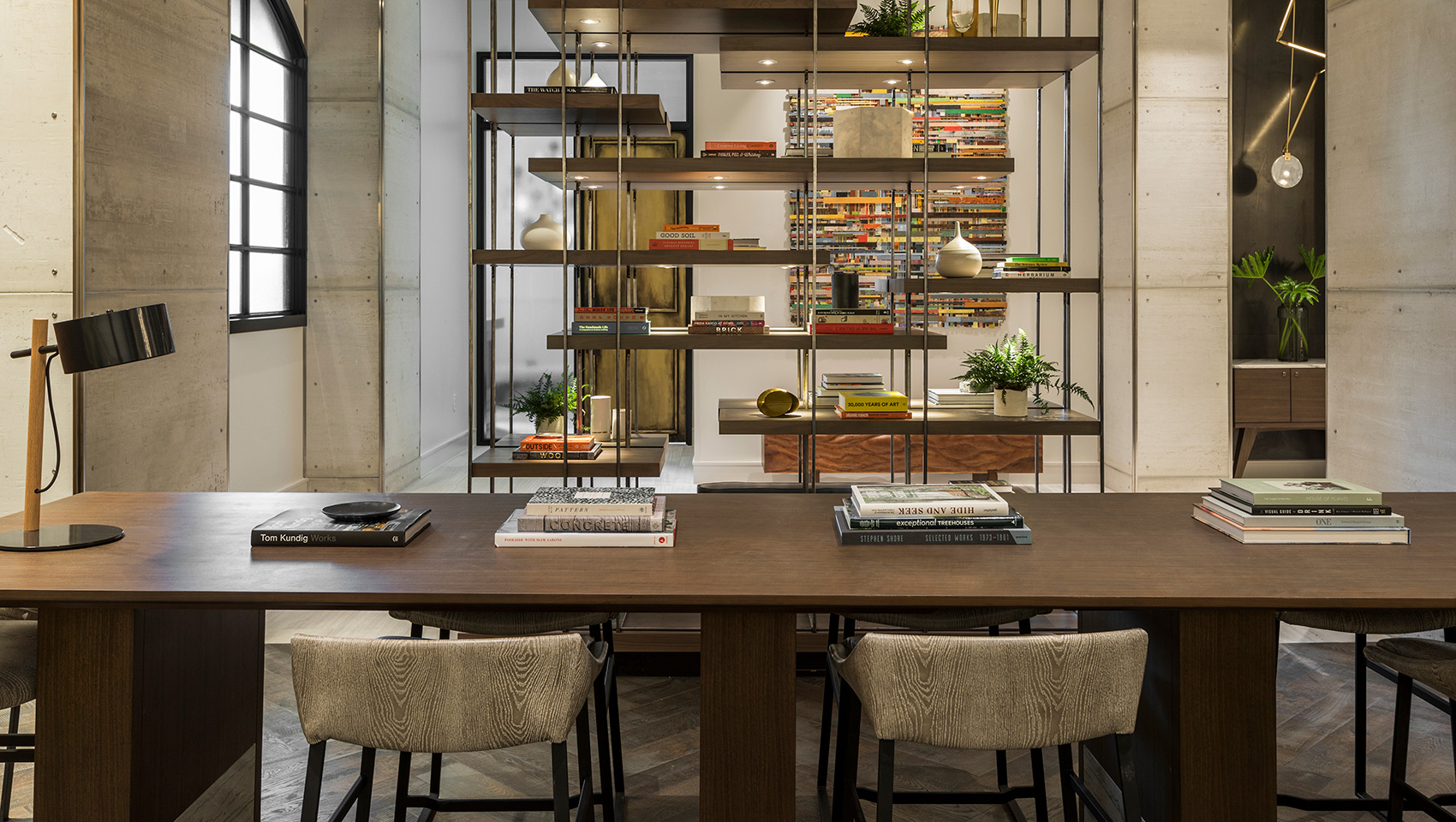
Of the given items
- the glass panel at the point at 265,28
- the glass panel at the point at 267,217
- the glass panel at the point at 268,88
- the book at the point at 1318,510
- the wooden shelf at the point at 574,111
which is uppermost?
the glass panel at the point at 265,28

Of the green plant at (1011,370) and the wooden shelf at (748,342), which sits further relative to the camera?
the green plant at (1011,370)

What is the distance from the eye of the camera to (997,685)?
61.9 inches

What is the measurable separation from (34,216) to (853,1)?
9.22 ft

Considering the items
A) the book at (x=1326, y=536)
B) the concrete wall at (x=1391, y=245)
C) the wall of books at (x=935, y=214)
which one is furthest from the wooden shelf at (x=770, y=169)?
the wall of books at (x=935, y=214)

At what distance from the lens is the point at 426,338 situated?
7.73 metres

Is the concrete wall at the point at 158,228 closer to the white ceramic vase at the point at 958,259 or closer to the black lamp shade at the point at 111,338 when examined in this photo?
the black lamp shade at the point at 111,338

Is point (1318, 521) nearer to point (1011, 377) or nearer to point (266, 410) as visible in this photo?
point (1011, 377)

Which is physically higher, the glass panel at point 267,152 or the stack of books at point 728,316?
the glass panel at point 267,152

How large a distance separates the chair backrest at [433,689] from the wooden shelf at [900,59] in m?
2.86

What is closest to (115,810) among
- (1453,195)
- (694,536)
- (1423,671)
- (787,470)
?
(694,536)

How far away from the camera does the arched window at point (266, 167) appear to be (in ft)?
17.4

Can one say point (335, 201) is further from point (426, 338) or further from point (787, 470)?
point (787, 470)

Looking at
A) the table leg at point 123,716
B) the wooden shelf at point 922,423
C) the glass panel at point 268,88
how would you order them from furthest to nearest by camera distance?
the glass panel at point 268,88 < the wooden shelf at point 922,423 < the table leg at point 123,716

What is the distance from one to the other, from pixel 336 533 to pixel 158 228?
218 cm
